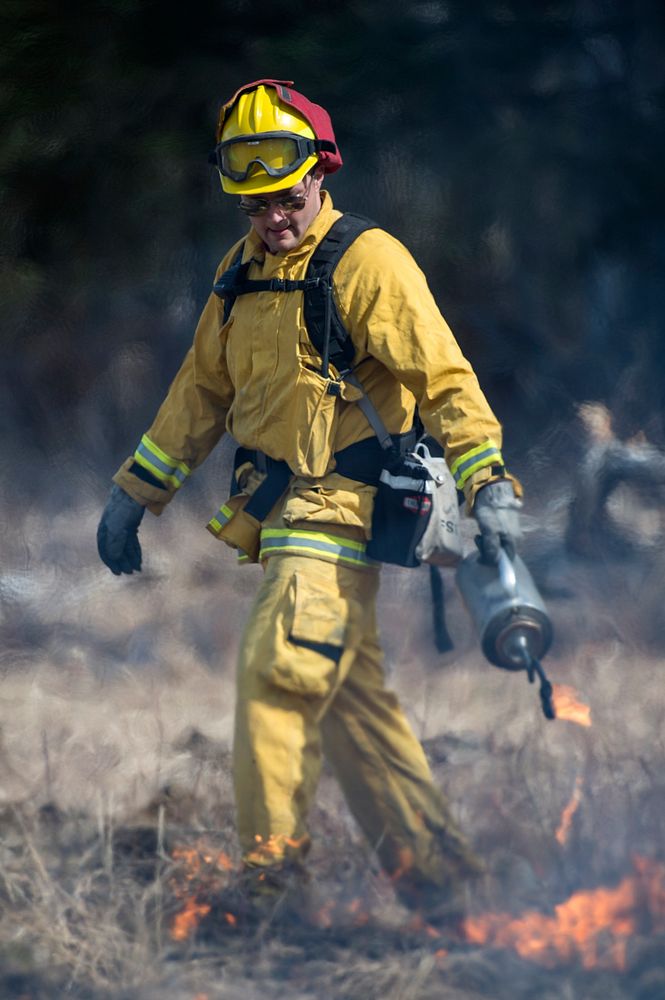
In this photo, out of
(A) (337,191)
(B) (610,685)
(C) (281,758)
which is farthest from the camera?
(A) (337,191)

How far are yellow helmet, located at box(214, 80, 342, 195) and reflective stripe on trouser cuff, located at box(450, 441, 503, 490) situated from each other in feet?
2.78

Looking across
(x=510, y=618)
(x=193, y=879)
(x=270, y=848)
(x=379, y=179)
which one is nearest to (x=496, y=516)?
(x=510, y=618)

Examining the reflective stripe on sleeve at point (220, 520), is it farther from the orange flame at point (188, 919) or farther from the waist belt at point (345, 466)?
the orange flame at point (188, 919)

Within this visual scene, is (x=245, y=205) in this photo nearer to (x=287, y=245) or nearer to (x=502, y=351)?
(x=287, y=245)

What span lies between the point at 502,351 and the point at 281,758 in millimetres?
2528

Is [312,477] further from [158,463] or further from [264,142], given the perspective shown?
[264,142]

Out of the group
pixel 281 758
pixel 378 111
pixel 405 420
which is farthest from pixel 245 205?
pixel 378 111

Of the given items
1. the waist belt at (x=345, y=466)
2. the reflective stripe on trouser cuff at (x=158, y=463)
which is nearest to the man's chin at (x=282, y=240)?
the waist belt at (x=345, y=466)

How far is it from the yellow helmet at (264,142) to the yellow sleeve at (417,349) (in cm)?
26

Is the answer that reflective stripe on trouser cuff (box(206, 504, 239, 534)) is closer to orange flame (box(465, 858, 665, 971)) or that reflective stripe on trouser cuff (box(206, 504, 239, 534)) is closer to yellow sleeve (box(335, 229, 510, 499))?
yellow sleeve (box(335, 229, 510, 499))

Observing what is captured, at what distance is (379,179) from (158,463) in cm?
202

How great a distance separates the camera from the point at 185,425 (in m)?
4.22

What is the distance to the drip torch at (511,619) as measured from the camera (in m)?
3.73

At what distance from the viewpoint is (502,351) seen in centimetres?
583
